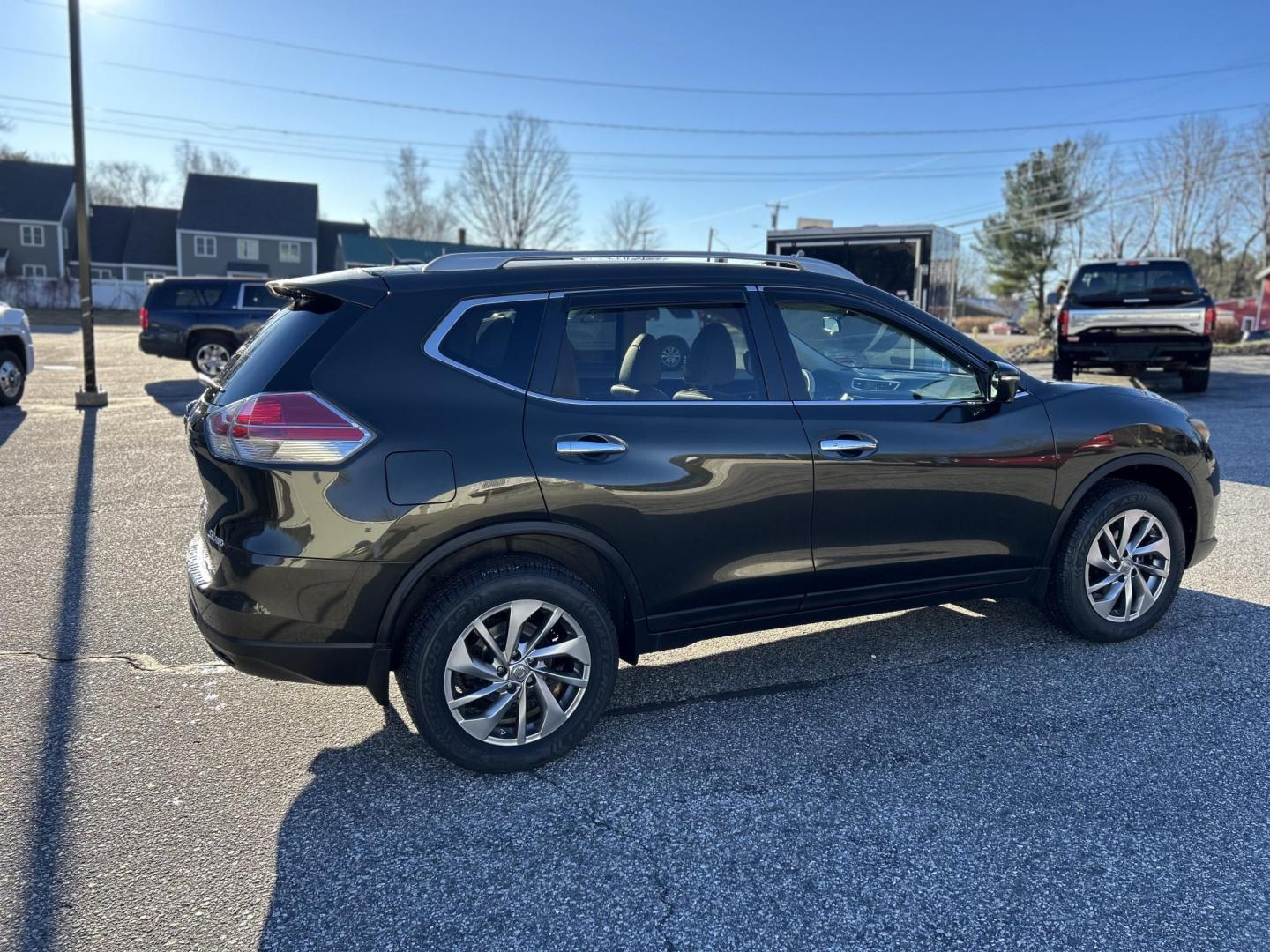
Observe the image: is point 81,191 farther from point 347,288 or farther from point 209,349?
point 347,288

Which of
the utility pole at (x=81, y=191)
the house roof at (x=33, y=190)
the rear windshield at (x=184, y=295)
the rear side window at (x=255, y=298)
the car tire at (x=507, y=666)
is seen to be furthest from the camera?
the house roof at (x=33, y=190)

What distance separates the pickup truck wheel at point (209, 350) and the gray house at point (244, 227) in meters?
43.0

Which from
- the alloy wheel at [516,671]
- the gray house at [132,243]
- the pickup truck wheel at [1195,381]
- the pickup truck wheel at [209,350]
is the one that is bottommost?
the alloy wheel at [516,671]

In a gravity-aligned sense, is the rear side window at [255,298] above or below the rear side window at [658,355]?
above

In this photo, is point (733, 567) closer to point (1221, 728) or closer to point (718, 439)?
point (718, 439)

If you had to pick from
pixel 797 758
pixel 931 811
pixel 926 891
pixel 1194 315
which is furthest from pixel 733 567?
pixel 1194 315

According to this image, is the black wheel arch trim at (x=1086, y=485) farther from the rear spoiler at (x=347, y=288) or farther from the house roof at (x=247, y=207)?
the house roof at (x=247, y=207)

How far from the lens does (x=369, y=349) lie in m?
3.20

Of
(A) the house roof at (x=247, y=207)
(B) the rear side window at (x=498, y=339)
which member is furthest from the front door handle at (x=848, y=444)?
(A) the house roof at (x=247, y=207)

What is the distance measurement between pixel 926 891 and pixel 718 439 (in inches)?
65.5

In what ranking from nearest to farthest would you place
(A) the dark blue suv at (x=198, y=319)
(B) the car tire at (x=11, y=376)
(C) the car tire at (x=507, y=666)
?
1. (C) the car tire at (x=507, y=666)
2. (B) the car tire at (x=11, y=376)
3. (A) the dark blue suv at (x=198, y=319)

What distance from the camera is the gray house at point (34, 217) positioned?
56938 millimetres

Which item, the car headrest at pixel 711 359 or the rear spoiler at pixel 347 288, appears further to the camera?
the car headrest at pixel 711 359

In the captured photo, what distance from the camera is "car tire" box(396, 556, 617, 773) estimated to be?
3.21 m
